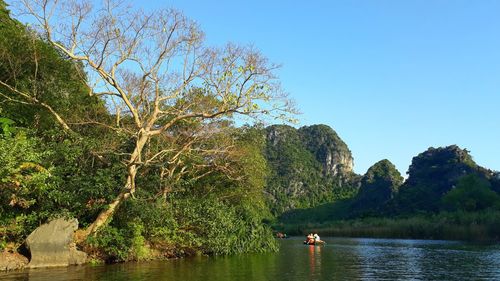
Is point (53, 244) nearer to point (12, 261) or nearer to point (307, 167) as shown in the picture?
point (12, 261)

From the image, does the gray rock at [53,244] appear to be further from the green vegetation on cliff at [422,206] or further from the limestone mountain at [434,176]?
the limestone mountain at [434,176]

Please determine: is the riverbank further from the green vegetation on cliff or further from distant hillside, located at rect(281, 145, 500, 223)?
distant hillside, located at rect(281, 145, 500, 223)

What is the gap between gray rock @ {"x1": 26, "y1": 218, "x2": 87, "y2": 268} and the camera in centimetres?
1734

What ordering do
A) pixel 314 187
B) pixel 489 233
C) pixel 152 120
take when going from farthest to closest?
pixel 314 187, pixel 489 233, pixel 152 120

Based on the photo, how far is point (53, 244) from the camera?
17.8 m

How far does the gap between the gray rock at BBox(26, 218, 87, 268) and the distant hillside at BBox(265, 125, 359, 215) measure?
85.4 metres

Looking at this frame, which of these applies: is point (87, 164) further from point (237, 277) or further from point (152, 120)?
point (237, 277)

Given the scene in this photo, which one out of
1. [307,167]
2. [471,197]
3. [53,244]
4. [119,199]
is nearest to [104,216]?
[119,199]

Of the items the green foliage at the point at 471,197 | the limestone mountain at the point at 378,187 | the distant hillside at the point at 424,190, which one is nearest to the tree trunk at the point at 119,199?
the distant hillside at the point at 424,190

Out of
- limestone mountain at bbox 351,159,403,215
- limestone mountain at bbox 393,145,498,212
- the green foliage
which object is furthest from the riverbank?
limestone mountain at bbox 351,159,403,215

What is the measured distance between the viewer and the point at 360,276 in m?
15.2

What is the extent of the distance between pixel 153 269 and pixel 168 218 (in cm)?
517

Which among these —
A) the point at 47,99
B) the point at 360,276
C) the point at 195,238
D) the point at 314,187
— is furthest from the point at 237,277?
the point at 314,187

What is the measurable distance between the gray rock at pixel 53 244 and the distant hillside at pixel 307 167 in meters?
85.4
